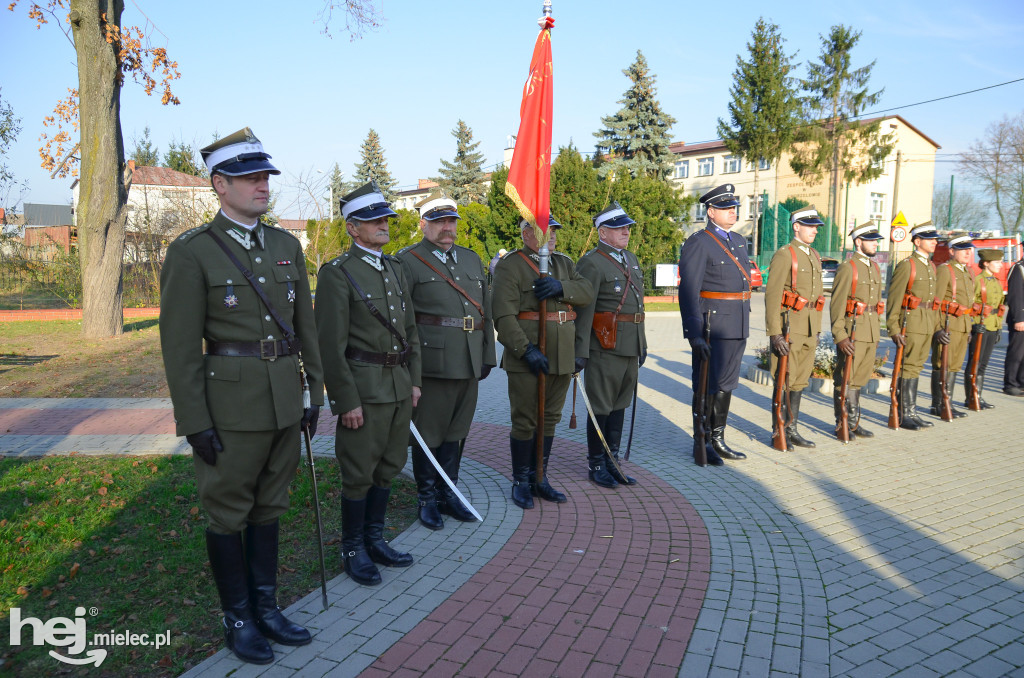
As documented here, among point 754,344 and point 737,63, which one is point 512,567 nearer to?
point 754,344

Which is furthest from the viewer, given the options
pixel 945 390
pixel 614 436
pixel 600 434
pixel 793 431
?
pixel 945 390

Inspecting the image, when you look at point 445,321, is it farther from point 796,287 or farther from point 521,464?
point 796,287

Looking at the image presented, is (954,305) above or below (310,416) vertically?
above

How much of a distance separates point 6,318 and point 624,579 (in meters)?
20.6

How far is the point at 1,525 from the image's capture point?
184 inches

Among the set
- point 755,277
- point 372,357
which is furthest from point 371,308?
point 755,277

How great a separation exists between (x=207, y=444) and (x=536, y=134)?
352 centimetres

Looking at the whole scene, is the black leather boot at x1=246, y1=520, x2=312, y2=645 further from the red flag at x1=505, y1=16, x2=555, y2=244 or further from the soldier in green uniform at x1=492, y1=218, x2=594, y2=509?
the red flag at x1=505, y1=16, x2=555, y2=244

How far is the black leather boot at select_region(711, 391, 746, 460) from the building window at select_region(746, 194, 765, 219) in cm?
4116

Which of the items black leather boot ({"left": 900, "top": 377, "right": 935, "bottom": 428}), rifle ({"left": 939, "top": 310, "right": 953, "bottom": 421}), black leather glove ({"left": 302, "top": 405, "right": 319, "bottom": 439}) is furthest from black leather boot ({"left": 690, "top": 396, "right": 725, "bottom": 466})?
black leather glove ({"left": 302, "top": 405, "right": 319, "bottom": 439})

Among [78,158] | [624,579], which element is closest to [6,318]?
[78,158]

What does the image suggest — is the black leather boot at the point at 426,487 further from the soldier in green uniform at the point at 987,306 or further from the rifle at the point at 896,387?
the soldier in green uniform at the point at 987,306

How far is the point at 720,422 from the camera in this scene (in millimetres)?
6801

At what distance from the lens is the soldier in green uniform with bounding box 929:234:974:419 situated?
869 centimetres
